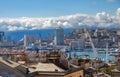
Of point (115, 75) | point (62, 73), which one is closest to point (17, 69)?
point (62, 73)

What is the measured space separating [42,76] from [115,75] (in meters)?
3.53

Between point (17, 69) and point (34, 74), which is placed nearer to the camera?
point (17, 69)

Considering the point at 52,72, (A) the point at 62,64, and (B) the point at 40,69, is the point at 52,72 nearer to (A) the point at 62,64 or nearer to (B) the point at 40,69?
(B) the point at 40,69

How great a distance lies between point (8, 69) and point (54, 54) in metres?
9.30

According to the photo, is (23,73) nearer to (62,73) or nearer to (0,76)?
(0,76)

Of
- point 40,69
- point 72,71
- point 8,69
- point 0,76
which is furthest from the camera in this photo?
point 72,71

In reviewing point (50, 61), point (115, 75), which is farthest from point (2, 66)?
point (50, 61)

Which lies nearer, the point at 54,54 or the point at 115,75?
the point at 115,75

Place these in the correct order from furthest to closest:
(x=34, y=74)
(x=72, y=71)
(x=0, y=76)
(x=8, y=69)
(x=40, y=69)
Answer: (x=72, y=71), (x=40, y=69), (x=34, y=74), (x=8, y=69), (x=0, y=76)

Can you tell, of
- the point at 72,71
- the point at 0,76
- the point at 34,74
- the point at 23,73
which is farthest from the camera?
the point at 72,71

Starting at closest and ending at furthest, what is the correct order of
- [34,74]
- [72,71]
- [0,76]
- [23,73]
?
1. [0,76]
2. [23,73]
3. [34,74]
4. [72,71]

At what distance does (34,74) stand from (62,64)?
4.45 meters

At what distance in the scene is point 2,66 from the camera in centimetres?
1577

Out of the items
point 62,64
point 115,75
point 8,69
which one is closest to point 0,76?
point 8,69
